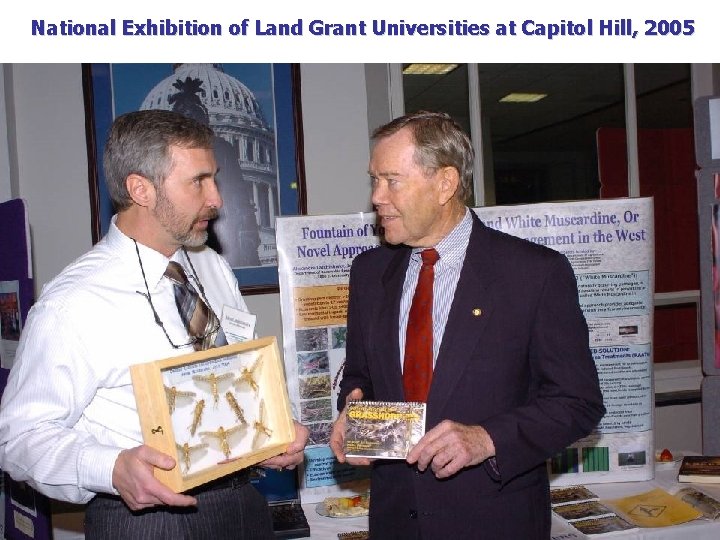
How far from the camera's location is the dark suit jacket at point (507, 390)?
1.86 meters

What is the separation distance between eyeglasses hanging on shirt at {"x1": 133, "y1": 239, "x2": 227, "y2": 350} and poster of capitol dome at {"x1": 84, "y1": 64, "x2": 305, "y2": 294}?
226 centimetres

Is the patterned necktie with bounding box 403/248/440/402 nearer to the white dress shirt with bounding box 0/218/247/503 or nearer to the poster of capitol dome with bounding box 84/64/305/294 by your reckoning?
the white dress shirt with bounding box 0/218/247/503

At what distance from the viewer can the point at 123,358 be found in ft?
5.78

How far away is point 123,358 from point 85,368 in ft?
0.32

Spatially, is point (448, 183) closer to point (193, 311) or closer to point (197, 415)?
point (193, 311)

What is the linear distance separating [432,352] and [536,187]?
3.74 m

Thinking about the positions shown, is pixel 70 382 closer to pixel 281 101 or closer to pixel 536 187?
pixel 281 101

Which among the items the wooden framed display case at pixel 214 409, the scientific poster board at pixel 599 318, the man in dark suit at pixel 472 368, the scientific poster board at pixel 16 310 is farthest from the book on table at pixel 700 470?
the scientific poster board at pixel 16 310

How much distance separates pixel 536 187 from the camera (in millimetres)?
5418

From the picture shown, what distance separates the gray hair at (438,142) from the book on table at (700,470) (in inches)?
70.5

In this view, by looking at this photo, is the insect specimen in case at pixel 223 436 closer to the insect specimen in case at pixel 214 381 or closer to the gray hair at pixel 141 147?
the insect specimen in case at pixel 214 381

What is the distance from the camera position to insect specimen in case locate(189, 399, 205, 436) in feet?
5.33
